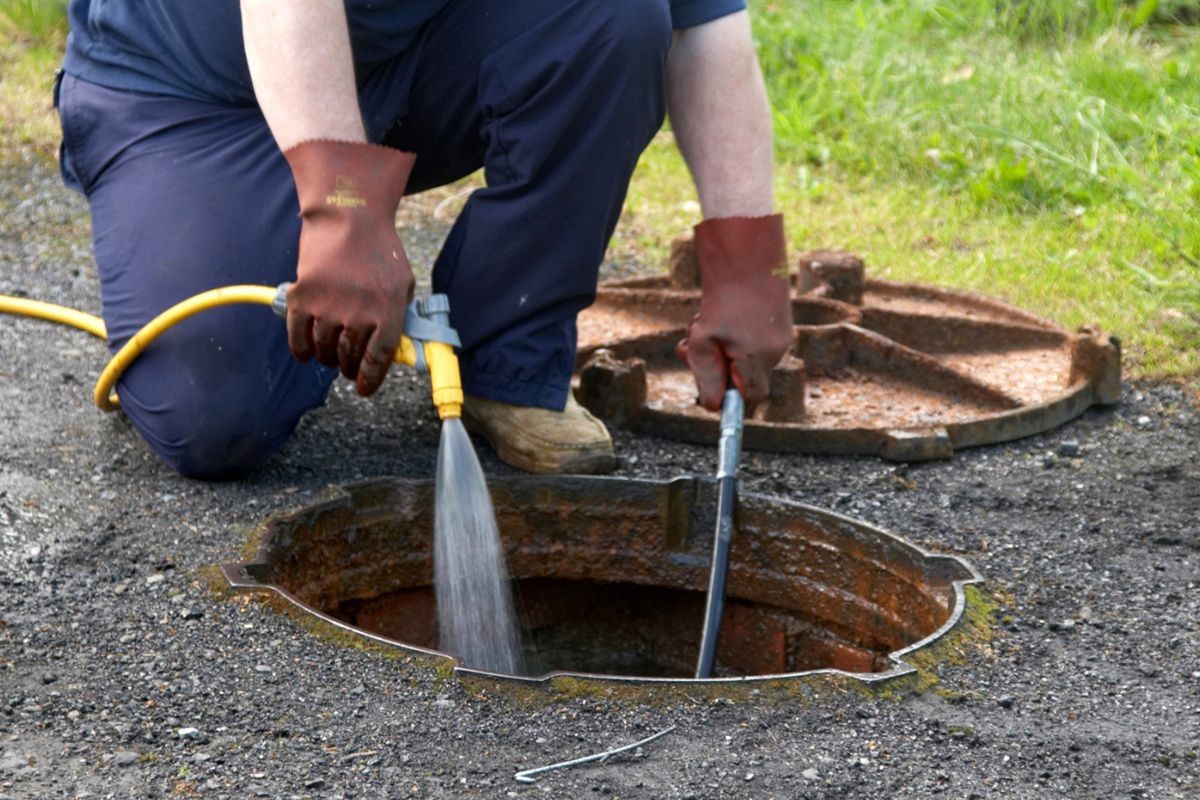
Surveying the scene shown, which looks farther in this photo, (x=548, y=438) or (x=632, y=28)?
(x=548, y=438)

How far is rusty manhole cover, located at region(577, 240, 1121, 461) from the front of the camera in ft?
9.04

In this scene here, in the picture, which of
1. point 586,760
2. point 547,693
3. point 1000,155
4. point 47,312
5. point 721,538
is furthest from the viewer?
point 1000,155

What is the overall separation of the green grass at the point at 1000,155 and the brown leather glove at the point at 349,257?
1801 mm

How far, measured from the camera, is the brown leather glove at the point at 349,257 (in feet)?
6.53

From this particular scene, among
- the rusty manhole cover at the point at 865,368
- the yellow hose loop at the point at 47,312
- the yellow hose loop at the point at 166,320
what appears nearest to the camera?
the yellow hose loop at the point at 166,320

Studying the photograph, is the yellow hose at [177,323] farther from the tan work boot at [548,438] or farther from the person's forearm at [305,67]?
the tan work boot at [548,438]

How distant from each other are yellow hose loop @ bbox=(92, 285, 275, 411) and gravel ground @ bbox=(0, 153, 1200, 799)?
0.30 feet

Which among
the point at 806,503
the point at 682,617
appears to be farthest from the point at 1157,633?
the point at 682,617

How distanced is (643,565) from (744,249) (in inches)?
22.7

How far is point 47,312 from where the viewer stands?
123 inches

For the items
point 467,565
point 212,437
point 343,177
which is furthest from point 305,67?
point 467,565

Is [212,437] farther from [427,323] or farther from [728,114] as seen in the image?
[728,114]

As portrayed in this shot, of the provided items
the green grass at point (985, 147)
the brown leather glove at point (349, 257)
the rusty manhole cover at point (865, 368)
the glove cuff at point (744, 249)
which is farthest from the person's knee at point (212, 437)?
the green grass at point (985, 147)

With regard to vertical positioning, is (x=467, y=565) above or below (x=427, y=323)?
below
